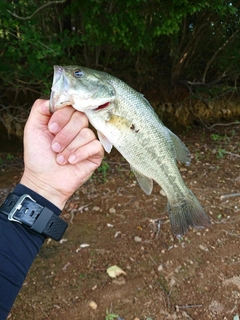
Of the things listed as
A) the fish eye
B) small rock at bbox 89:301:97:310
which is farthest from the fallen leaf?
the fish eye

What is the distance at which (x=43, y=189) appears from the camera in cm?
218

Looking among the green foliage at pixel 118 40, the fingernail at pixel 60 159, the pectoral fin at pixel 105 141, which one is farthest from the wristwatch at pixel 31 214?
the green foliage at pixel 118 40

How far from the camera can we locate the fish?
1991mm

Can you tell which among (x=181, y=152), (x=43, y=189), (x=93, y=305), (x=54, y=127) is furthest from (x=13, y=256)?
(x=93, y=305)

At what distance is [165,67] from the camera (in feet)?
28.9

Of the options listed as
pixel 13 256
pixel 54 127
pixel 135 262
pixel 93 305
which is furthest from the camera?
pixel 135 262

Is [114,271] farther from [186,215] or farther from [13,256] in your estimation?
[13,256]

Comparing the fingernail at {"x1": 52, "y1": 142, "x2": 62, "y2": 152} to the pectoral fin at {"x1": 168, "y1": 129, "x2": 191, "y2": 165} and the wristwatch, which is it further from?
the pectoral fin at {"x1": 168, "y1": 129, "x2": 191, "y2": 165}

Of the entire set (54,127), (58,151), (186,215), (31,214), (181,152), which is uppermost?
(54,127)

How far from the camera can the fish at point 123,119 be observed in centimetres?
199

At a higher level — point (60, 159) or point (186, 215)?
point (60, 159)

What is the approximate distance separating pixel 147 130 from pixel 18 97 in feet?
18.3

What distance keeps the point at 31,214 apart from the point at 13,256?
265 millimetres

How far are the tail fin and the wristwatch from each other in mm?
1071
